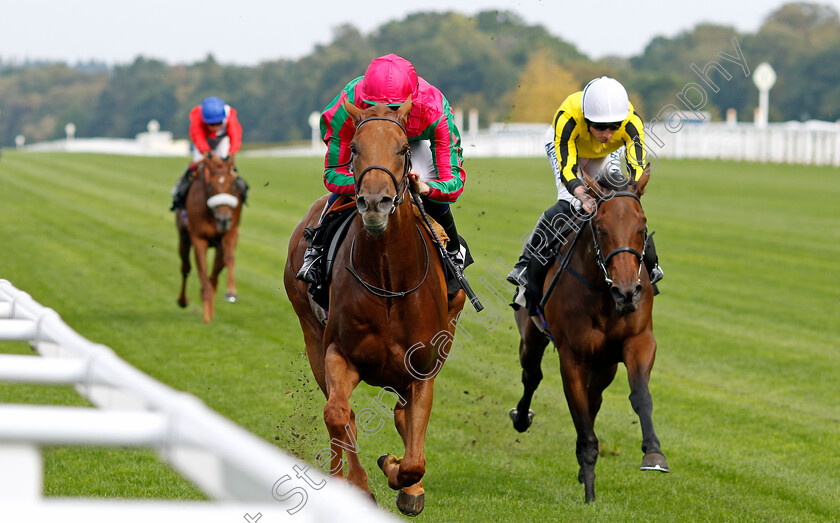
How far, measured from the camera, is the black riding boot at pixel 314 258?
18.5 feet

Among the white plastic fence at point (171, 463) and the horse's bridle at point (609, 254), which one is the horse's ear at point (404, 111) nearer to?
the horse's bridle at point (609, 254)

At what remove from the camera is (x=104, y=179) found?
1278 inches

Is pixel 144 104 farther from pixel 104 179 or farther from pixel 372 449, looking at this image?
pixel 372 449

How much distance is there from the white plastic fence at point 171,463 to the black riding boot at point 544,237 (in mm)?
4955

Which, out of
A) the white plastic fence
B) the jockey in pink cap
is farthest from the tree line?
the white plastic fence

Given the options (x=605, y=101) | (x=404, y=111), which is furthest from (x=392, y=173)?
(x=605, y=101)

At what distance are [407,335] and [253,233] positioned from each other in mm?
16306

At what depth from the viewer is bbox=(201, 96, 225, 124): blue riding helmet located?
12.6 m

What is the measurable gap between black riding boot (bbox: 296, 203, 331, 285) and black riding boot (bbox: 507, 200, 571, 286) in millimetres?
1667

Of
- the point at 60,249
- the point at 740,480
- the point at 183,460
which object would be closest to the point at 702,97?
the point at 740,480

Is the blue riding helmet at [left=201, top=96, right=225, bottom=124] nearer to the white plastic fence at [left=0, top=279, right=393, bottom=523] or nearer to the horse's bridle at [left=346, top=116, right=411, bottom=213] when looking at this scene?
the horse's bridle at [left=346, top=116, right=411, bottom=213]

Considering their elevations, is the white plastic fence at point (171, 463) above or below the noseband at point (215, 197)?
above

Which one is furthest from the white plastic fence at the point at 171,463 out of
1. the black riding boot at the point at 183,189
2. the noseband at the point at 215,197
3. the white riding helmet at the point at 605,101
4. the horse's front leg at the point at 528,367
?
the black riding boot at the point at 183,189

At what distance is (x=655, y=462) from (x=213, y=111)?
325 inches
